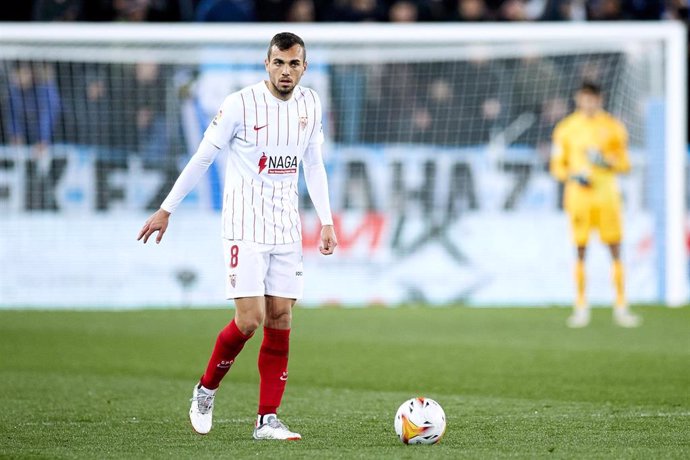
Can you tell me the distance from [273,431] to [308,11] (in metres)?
11.5

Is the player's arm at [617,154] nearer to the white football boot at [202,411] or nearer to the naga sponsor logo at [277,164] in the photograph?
the naga sponsor logo at [277,164]

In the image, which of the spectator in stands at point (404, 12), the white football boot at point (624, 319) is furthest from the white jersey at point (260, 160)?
the spectator in stands at point (404, 12)

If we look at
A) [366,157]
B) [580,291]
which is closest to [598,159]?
[580,291]

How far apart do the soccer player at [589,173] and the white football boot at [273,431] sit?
7.77m

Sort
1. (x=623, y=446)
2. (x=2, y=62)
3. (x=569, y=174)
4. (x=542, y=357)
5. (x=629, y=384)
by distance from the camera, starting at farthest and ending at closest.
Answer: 1. (x=2, y=62)
2. (x=569, y=174)
3. (x=542, y=357)
4. (x=629, y=384)
5. (x=623, y=446)

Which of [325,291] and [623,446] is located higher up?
[623,446]

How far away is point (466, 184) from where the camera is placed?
54.0 ft

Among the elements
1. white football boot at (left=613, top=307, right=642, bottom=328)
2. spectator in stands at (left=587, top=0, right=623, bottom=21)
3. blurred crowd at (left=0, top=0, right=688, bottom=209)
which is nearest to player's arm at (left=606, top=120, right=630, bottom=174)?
white football boot at (left=613, top=307, right=642, bottom=328)

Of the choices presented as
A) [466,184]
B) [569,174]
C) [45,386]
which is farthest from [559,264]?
[45,386]

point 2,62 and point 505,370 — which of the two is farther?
point 2,62

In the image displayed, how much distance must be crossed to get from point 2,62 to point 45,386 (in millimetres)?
8098

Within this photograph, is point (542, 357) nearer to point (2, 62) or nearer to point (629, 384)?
point (629, 384)

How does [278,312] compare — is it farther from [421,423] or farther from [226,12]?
[226,12]

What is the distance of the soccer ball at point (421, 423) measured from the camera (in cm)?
615
